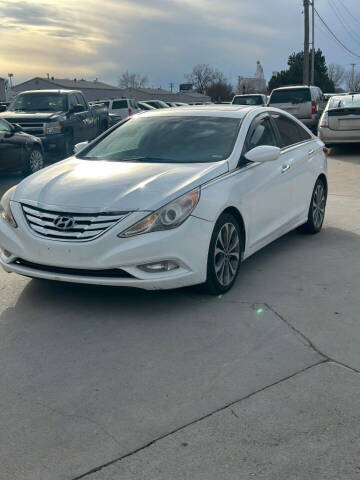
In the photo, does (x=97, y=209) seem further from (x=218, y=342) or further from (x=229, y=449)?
(x=229, y=449)

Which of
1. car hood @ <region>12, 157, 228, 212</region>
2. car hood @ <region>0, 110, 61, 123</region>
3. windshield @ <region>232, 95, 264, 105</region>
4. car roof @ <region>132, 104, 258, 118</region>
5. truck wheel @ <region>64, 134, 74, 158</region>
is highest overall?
windshield @ <region>232, 95, 264, 105</region>

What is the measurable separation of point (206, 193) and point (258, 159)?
0.84 meters

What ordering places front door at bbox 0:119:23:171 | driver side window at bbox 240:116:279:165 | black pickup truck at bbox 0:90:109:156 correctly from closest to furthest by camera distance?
driver side window at bbox 240:116:279:165, front door at bbox 0:119:23:171, black pickup truck at bbox 0:90:109:156

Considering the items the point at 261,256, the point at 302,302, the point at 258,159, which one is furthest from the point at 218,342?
the point at 261,256

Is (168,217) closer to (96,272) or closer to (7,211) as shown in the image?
(96,272)

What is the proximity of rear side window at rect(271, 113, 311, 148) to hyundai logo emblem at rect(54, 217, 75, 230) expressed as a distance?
2849 mm

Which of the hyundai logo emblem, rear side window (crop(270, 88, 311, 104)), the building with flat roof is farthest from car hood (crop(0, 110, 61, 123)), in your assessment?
the building with flat roof

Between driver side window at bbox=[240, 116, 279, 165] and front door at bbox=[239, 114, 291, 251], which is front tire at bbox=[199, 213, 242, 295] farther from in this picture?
driver side window at bbox=[240, 116, 279, 165]

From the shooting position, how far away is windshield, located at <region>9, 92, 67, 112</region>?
51.0 ft

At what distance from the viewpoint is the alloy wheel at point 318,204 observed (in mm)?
7121

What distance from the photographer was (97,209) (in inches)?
176

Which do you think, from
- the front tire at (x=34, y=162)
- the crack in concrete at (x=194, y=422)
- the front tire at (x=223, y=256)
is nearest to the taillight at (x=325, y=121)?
the front tire at (x=34, y=162)

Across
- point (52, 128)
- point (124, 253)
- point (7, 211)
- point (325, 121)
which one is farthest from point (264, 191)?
point (325, 121)

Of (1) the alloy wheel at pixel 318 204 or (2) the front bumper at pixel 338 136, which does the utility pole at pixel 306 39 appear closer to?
(2) the front bumper at pixel 338 136
